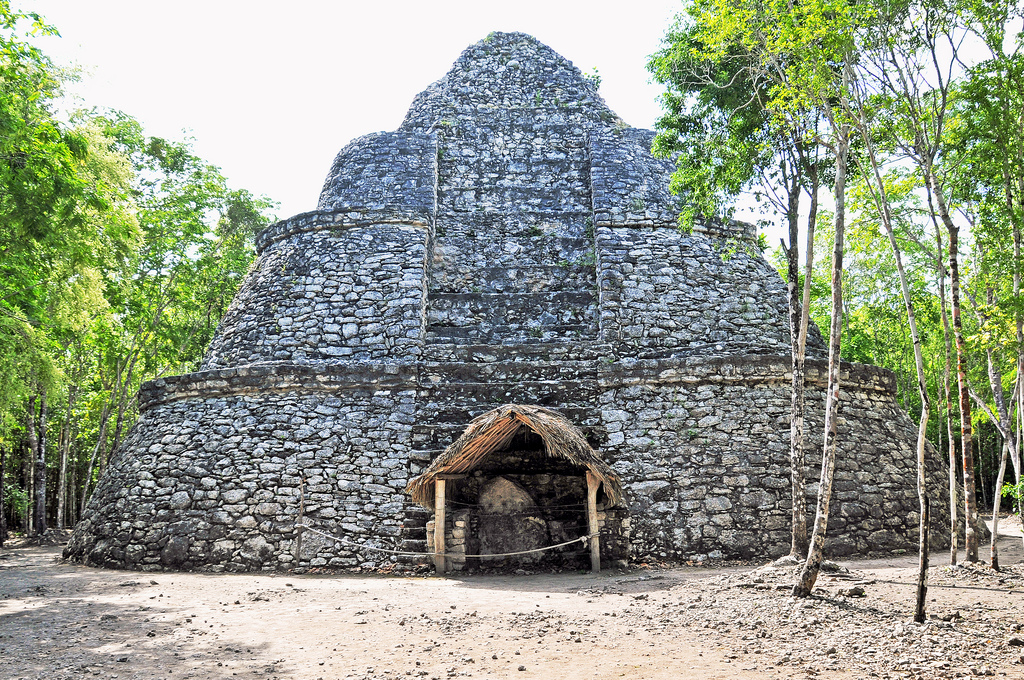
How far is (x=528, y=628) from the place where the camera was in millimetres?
5344

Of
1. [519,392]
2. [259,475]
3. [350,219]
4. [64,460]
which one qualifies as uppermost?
[350,219]

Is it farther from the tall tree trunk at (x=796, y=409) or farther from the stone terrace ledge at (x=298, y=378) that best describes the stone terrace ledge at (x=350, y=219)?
the tall tree trunk at (x=796, y=409)

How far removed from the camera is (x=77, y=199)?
26.2 feet

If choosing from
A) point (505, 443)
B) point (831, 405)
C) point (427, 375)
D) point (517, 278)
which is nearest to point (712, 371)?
point (505, 443)

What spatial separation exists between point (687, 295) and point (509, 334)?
297 cm

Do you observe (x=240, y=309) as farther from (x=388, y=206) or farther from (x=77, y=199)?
(x=77, y=199)

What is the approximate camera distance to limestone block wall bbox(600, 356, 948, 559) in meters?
8.89

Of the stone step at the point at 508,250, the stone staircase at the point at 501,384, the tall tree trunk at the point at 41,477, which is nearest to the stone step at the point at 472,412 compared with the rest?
the stone staircase at the point at 501,384

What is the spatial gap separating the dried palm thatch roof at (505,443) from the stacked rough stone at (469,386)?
0.84 meters

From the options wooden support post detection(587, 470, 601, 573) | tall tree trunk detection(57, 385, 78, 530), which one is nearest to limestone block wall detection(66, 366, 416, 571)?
wooden support post detection(587, 470, 601, 573)

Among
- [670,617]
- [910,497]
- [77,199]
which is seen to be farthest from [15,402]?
[910,497]

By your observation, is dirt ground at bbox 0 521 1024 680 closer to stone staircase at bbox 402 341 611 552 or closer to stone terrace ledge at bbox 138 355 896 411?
stone staircase at bbox 402 341 611 552

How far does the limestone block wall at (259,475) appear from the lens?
909 centimetres

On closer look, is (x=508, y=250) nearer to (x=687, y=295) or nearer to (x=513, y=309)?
(x=513, y=309)
